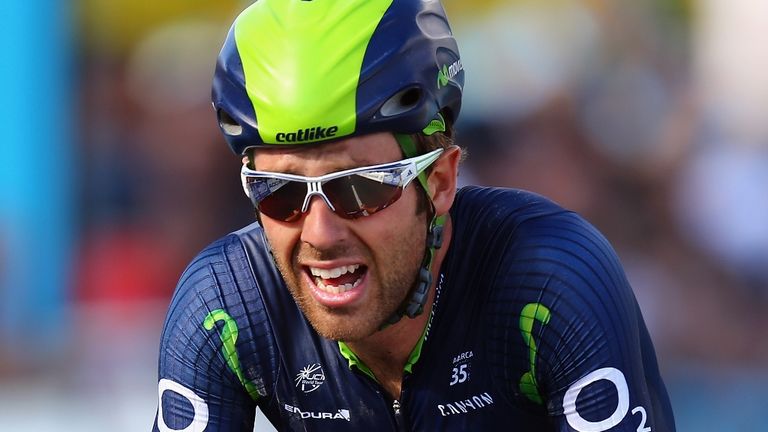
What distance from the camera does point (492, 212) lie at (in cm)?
416

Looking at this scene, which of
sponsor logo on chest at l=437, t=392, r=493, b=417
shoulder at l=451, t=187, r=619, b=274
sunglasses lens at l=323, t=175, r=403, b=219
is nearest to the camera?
sunglasses lens at l=323, t=175, r=403, b=219

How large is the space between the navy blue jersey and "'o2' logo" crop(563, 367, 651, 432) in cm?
2

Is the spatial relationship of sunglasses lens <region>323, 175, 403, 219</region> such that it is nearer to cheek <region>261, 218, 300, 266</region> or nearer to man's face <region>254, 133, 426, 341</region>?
man's face <region>254, 133, 426, 341</region>

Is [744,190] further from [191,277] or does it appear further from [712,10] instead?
[191,277]

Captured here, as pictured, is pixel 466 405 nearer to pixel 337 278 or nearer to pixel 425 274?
pixel 425 274

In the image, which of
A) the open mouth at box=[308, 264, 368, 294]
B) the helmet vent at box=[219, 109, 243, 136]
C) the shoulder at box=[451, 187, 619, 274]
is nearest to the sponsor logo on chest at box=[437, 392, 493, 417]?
the shoulder at box=[451, 187, 619, 274]

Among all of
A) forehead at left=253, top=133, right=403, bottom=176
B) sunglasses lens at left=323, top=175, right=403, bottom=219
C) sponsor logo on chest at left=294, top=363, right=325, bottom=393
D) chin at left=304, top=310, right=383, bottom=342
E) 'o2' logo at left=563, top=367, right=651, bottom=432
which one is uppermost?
forehead at left=253, top=133, right=403, bottom=176

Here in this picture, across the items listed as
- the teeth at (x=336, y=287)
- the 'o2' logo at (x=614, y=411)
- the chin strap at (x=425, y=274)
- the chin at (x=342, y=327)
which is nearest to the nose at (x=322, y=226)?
the teeth at (x=336, y=287)

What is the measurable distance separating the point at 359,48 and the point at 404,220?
0.54 meters

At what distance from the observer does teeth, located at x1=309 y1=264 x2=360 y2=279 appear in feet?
12.0

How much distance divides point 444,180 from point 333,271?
541 mm

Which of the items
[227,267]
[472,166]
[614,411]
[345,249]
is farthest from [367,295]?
[472,166]

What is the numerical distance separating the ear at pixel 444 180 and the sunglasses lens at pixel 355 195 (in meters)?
0.31

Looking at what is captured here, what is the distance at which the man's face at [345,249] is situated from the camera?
3617mm
